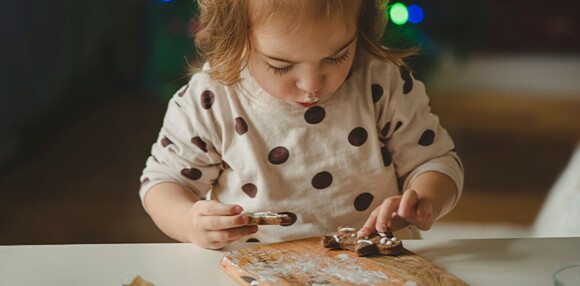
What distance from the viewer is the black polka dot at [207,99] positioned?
0.96 metres

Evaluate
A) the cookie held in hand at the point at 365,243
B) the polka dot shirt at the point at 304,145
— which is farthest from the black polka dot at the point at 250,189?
the cookie held in hand at the point at 365,243

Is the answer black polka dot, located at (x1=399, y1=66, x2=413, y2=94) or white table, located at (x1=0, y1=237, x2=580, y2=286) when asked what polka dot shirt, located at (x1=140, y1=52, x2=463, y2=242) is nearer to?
black polka dot, located at (x1=399, y1=66, x2=413, y2=94)

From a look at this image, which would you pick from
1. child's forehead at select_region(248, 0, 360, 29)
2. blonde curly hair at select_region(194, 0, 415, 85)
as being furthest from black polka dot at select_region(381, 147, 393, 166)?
child's forehead at select_region(248, 0, 360, 29)

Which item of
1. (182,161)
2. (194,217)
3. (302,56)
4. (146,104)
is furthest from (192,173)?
(146,104)

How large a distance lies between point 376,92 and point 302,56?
20 cm

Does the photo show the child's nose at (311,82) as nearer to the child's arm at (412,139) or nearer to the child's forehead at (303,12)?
the child's forehead at (303,12)

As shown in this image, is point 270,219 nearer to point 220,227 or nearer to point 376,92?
point 220,227

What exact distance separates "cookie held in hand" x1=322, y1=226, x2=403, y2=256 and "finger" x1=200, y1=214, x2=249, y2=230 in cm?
9

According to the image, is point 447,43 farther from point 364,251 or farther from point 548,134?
point 364,251

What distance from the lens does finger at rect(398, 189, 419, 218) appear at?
815 millimetres

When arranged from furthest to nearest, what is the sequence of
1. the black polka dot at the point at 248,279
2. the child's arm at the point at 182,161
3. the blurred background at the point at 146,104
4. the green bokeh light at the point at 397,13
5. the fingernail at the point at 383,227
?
the blurred background at the point at 146,104, the green bokeh light at the point at 397,13, the child's arm at the point at 182,161, the fingernail at the point at 383,227, the black polka dot at the point at 248,279

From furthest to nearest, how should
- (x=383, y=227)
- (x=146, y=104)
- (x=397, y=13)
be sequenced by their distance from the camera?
(x=146, y=104) → (x=397, y=13) → (x=383, y=227)

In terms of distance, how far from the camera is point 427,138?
3.21ft

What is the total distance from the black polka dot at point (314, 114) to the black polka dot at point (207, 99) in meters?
0.12
